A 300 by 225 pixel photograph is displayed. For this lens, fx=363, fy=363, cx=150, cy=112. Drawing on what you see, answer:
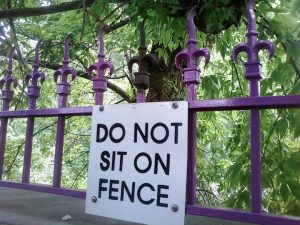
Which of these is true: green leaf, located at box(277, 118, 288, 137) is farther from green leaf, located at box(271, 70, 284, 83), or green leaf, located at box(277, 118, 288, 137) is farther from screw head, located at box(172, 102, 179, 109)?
screw head, located at box(172, 102, 179, 109)

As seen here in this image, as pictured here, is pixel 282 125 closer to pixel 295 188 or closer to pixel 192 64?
pixel 295 188

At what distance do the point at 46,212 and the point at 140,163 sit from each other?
1.68ft

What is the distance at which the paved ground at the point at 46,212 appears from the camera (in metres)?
1.45

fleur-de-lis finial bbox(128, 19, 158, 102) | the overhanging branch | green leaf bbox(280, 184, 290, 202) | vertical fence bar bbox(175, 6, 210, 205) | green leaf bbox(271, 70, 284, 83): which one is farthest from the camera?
the overhanging branch

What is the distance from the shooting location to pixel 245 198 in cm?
194

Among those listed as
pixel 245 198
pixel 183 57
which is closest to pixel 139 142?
pixel 183 57

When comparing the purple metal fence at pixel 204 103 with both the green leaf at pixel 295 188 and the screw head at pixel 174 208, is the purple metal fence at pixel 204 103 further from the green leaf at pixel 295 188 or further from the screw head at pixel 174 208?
the green leaf at pixel 295 188

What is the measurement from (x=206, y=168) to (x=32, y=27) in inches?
98.8

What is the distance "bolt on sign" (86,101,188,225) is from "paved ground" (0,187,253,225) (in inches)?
2.6

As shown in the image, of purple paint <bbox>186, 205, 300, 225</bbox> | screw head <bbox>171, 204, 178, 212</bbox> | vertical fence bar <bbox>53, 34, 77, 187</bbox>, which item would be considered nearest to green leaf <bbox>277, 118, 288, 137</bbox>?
purple paint <bbox>186, 205, 300, 225</bbox>

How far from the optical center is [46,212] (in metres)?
1.62

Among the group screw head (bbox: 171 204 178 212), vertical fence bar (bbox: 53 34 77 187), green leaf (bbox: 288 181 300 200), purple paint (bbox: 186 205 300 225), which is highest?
vertical fence bar (bbox: 53 34 77 187)

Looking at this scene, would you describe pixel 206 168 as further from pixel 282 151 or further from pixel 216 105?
pixel 216 105

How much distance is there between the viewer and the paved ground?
4.76 ft
